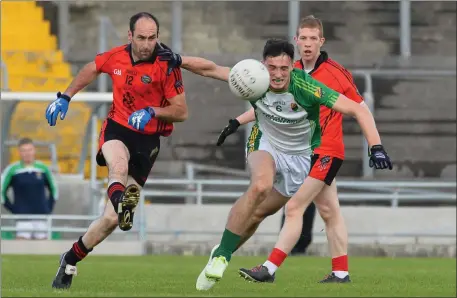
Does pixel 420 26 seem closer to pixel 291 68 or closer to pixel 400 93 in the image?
pixel 400 93

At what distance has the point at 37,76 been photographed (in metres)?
24.6

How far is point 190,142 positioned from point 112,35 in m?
2.62

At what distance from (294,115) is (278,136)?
13.8 inches

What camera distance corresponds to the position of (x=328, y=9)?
27.1m

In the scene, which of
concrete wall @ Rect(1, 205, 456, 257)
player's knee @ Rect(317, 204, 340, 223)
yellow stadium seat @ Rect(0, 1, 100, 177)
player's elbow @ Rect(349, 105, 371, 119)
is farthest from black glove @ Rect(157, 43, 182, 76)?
yellow stadium seat @ Rect(0, 1, 100, 177)

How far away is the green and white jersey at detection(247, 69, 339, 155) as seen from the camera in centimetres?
1009

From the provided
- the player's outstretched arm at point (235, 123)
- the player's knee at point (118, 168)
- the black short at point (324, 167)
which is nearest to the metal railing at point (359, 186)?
the player's outstretched arm at point (235, 123)

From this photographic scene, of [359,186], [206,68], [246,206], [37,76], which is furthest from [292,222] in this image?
[37,76]

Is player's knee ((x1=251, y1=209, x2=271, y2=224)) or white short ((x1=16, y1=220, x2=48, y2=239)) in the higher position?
player's knee ((x1=251, y1=209, x2=271, y2=224))

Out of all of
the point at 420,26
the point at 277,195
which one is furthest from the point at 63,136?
the point at 277,195

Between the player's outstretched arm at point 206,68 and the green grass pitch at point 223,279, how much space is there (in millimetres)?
1690

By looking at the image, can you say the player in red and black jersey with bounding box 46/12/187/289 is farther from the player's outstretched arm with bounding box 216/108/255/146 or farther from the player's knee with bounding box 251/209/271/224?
the player's knee with bounding box 251/209/271/224

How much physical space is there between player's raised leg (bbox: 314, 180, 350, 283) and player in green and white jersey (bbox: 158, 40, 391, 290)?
0.41 metres

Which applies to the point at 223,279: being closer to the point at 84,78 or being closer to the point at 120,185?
the point at 120,185
